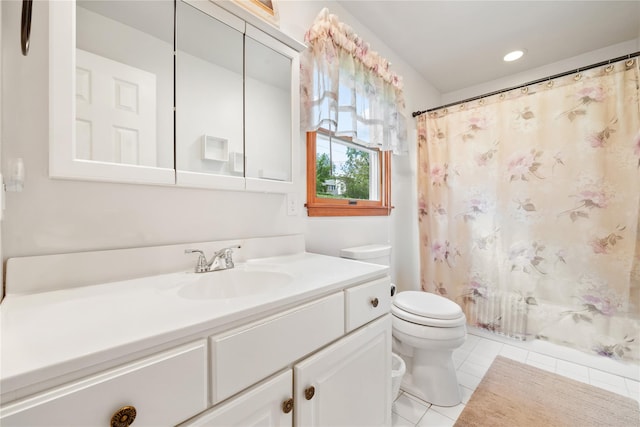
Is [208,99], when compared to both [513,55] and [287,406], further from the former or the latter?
[513,55]

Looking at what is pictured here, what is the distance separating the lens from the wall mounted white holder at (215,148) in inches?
40.8

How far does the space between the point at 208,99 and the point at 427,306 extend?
151cm

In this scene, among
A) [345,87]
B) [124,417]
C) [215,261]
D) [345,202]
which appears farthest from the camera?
[345,202]

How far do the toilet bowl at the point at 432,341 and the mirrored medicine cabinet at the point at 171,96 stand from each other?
98cm

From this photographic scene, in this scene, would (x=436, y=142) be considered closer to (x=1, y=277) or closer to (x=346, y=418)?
(x=346, y=418)

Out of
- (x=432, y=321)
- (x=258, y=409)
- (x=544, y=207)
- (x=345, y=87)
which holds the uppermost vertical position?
(x=345, y=87)

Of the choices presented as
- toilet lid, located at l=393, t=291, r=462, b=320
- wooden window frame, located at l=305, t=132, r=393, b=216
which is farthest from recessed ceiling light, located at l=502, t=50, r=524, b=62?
toilet lid, located at l=393, t=291, r=462, b=320

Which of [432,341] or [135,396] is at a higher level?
[135,396]

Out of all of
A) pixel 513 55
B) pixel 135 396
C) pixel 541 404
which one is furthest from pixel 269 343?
pixel 513 55

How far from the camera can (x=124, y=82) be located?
0.86m

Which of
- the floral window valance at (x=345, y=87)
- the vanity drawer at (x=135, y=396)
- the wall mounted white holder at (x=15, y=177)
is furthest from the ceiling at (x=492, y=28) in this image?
the vanity drawer at (x=135, y=396)

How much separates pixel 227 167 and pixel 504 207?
1968 millimetres

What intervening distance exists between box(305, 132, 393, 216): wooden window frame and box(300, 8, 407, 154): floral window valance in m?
0.17

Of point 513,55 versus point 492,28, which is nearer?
point 492,28
